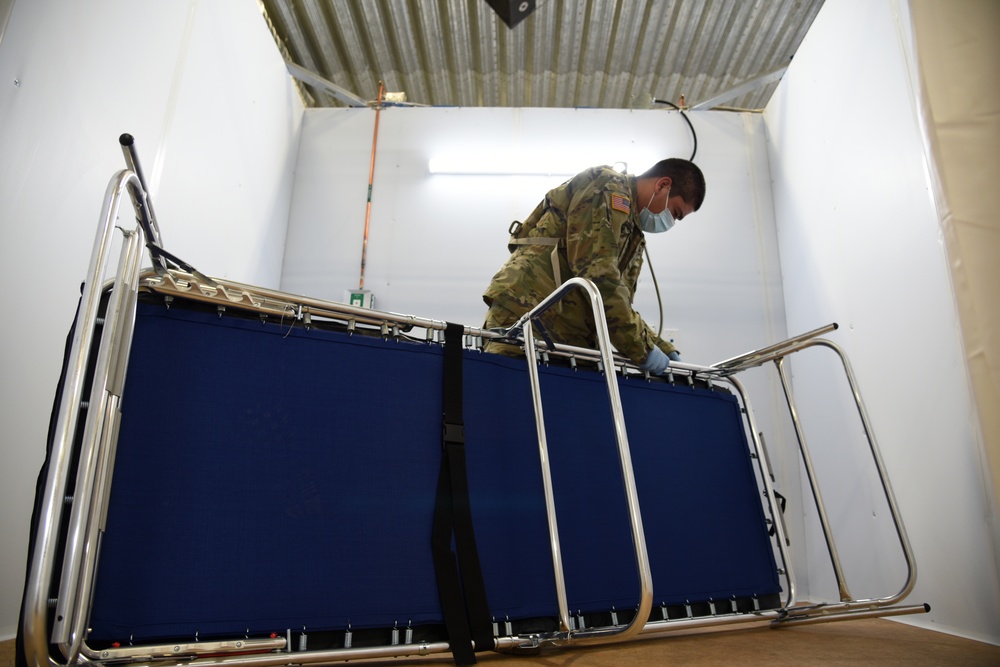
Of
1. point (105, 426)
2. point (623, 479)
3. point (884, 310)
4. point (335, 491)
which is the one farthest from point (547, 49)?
point (105, 426)

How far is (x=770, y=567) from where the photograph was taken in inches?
82.1

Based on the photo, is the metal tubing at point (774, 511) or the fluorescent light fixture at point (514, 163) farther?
the fluorescent light fixture at point (514, 163)

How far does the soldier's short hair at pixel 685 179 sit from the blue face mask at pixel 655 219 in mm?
70

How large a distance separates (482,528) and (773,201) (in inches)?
122

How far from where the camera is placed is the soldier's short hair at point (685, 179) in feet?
8.09

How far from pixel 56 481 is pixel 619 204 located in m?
1.88

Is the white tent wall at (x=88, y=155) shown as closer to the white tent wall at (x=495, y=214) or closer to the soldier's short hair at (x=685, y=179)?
the white tent wall at (x=495, y=214)

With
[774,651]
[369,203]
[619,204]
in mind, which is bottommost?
[774,651]

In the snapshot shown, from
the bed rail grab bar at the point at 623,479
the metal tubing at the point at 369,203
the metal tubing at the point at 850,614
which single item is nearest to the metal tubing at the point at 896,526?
the metal tubing at the point at 850,614

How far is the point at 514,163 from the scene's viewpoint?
372 centimetres

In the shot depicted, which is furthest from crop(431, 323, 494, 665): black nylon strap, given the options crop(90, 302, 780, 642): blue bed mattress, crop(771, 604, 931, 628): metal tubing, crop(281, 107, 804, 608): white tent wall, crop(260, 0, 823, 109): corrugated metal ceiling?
crop(260, 0, 823, 109): corrugated metal ceiling

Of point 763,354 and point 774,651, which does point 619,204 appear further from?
point 774,651

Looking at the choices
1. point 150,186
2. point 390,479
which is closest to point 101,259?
point 390,479

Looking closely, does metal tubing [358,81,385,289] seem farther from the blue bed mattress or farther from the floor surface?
the floor surface
